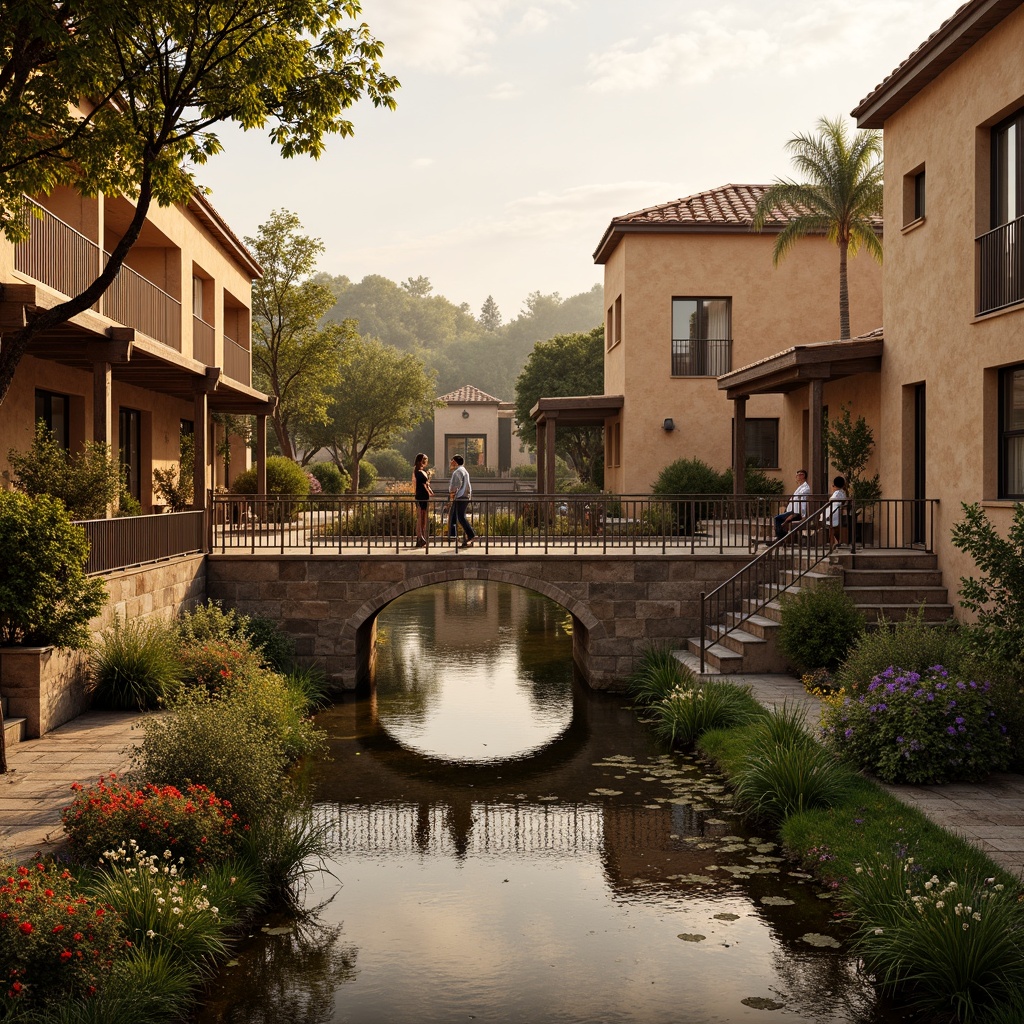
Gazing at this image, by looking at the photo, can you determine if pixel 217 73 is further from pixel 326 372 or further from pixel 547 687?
pixel 326 372

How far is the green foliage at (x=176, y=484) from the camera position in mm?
22281

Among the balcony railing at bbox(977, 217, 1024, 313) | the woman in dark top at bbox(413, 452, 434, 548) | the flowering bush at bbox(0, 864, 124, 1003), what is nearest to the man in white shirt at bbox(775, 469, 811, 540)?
the balcony railing at bbox(977, 217, 1024, 313)

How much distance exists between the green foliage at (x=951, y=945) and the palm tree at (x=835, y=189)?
19.6 metres

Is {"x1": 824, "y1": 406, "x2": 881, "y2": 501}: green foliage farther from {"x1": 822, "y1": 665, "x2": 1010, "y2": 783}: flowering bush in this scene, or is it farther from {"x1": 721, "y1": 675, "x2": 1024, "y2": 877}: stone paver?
{"x1": 721, "y1": 675, "x2": 1024, "y2": 877}: stone paver

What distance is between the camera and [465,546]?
17.7m

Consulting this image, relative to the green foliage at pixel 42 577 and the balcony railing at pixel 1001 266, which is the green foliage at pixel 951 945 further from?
the balcony railing at pixel 1001 266

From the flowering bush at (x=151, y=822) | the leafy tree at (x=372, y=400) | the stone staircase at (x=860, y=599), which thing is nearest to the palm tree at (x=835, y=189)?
the stone staircase at (x=860, y=599)

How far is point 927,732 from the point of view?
32.0 ft

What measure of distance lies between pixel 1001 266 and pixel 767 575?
5514 mm

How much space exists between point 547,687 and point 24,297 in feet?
30.6

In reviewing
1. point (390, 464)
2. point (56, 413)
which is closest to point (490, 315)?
point (390, 464)

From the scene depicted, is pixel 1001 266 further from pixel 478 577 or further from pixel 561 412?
pixel 561 412

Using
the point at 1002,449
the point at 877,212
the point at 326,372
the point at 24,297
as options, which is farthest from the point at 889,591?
the point at 326,372

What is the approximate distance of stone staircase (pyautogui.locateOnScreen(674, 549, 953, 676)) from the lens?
14609mm
